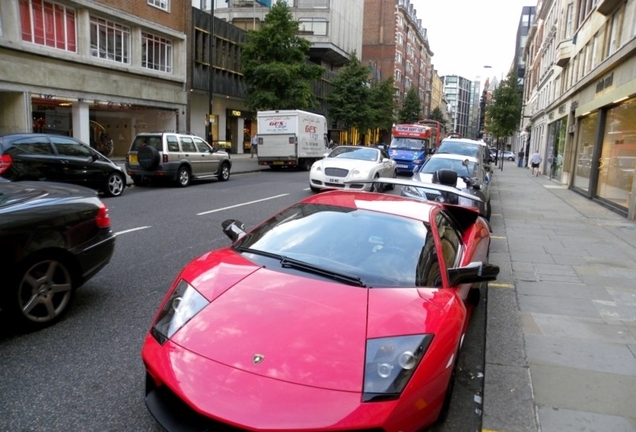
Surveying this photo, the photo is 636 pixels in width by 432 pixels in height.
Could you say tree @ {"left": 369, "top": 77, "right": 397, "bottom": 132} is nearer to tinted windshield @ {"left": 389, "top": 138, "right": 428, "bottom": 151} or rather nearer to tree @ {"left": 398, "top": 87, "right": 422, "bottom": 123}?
tinted windshield @ {"left": 389, "top": 138, "right": 428, "bottom": 151}

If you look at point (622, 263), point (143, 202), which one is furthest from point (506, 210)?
point (143, 202)

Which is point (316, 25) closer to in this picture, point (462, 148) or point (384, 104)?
point (384, 104)

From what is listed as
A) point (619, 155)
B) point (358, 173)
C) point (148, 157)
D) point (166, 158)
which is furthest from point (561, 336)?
point (148, 157)

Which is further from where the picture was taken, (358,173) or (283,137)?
(283,137)

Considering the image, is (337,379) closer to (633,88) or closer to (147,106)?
(633,88)

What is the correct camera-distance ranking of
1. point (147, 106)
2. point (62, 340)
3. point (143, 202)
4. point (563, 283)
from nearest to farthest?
1. point (62, 340)
2. point (563, 283)
3. point (143, 202)
4. point (147, 106)

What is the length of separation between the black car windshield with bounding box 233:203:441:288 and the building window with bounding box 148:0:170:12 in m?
26.6

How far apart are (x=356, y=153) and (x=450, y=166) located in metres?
5.48

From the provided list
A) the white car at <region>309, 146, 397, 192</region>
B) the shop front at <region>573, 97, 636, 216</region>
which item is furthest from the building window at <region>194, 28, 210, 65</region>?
the shop front at <region>573, 97, 636, 216</region>

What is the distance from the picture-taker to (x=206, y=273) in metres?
3.16

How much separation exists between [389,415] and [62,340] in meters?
3.00

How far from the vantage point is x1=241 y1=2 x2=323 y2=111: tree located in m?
29.0

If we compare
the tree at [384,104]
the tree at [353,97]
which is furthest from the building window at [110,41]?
the tree at [384,104]

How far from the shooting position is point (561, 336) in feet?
14.8
